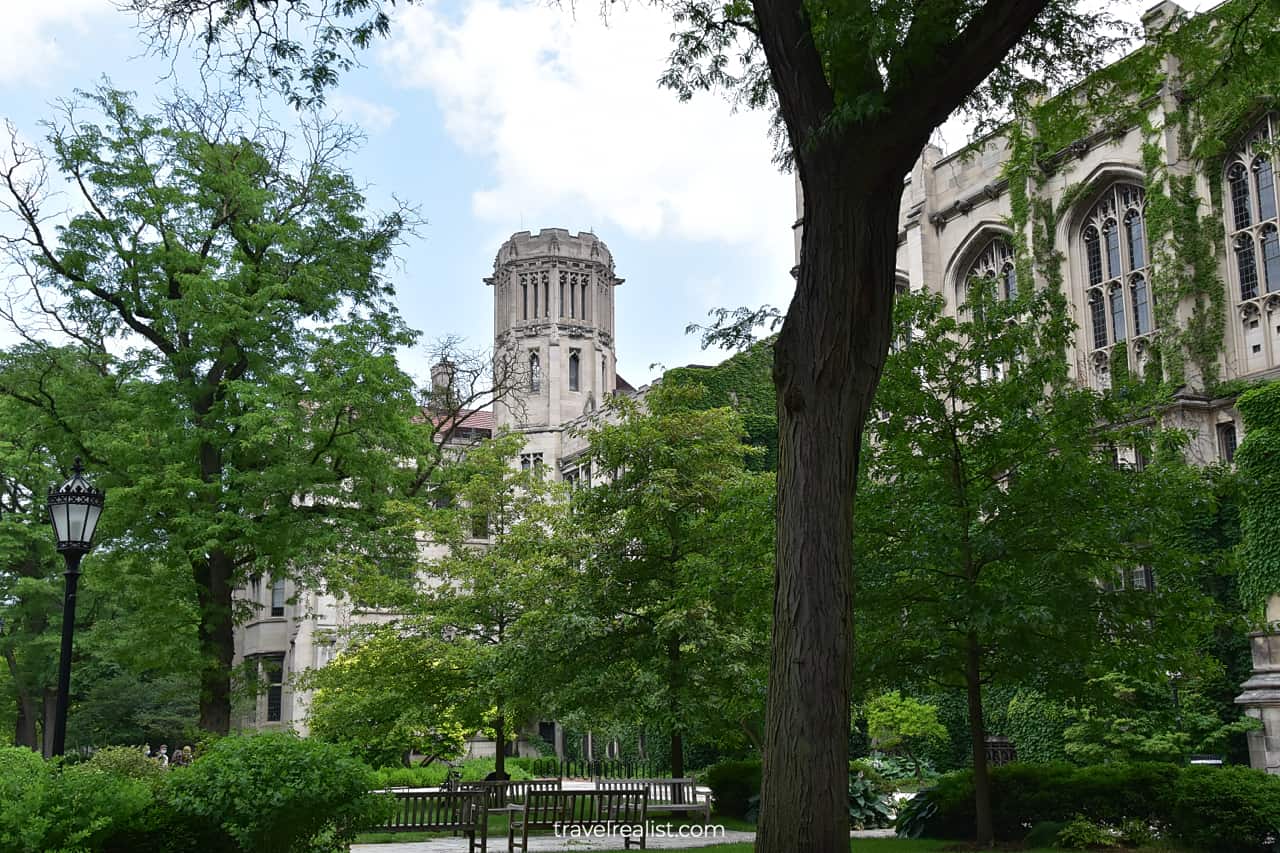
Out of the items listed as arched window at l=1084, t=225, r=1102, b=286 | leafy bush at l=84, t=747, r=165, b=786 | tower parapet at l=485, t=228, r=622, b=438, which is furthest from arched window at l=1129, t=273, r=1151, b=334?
tower parapet at l=485, t=228, r=622, b=438

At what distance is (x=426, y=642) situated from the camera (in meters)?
22.7

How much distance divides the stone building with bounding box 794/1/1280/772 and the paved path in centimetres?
1138

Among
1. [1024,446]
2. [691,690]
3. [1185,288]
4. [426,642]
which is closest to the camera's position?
[1024,446]

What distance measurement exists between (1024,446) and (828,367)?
21.5ft

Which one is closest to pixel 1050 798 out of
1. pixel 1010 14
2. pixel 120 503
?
pixel 1010 14

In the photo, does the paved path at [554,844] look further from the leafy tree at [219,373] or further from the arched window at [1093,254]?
the arched window at [1093,254]

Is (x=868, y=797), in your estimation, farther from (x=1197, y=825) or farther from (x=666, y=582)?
(x=1197, y=825)

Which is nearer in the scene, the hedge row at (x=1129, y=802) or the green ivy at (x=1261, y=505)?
the hedge row at (x=1129, y=802)

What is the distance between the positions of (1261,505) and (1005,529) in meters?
13.1

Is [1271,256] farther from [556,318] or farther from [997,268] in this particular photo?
[556,318]

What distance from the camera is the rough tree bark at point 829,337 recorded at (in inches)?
330

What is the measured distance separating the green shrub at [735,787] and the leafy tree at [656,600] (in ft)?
2.44

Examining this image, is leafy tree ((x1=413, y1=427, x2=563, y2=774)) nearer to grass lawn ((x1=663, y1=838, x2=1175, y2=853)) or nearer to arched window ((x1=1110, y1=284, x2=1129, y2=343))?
grass lawn ((x1=663, y1=838, x2=1175, y2=853))

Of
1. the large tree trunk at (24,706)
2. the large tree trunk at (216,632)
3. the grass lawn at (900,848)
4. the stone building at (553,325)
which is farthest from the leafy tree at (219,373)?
the stone building at (553,325)
